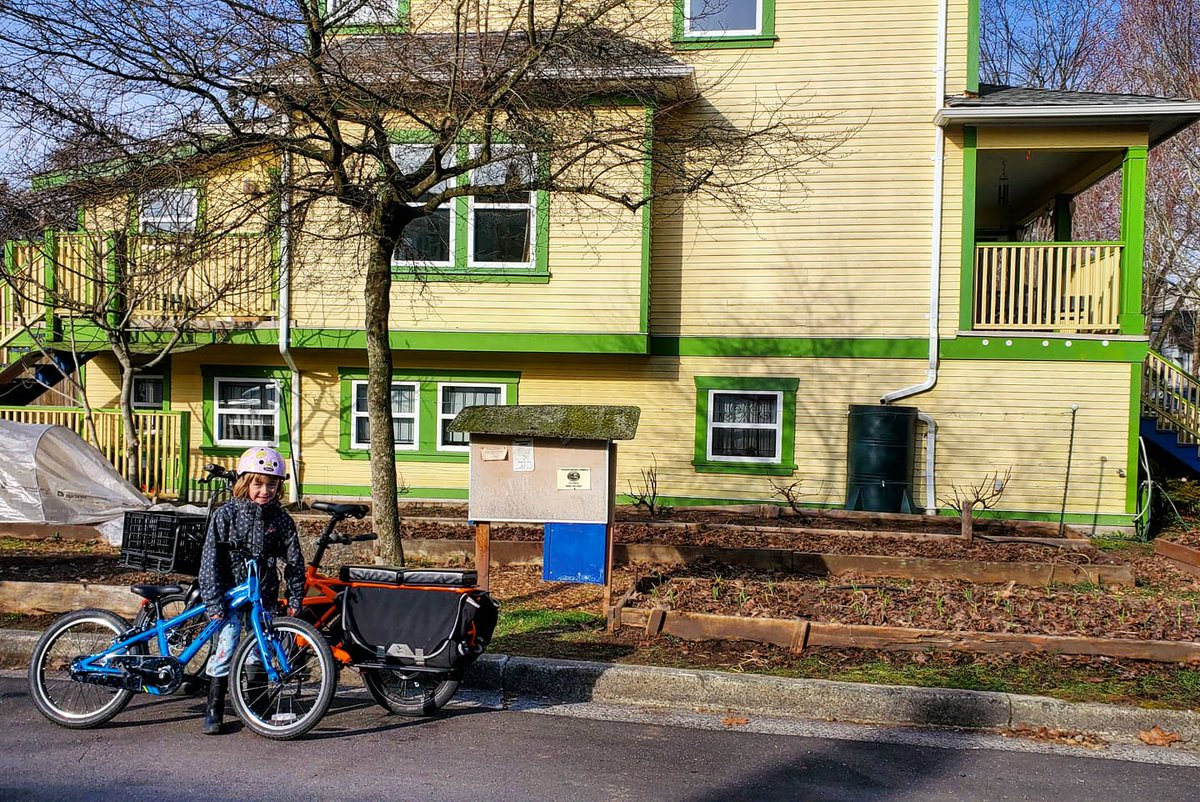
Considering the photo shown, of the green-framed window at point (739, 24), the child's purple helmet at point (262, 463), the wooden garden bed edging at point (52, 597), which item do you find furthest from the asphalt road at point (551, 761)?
the green-framed window at point (739, 24)

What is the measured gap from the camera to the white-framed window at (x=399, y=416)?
600 inches

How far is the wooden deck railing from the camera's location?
631 inches

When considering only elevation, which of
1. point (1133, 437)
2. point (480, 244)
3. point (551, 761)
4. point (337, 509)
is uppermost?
point (480, 244)

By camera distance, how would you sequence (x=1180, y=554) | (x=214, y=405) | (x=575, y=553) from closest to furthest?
1. (x=575, y=553)
2. (x=1180, y=554)
3. (x=214, y=405)

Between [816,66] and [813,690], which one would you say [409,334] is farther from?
[813,690]

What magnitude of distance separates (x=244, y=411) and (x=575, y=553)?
896 cm

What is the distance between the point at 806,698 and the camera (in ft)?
21.2

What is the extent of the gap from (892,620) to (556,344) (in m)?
7.46

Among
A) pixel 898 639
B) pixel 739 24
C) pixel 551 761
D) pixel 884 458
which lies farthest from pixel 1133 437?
pixel 551 761

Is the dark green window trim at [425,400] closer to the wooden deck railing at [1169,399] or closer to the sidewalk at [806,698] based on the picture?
the sidewalk at [806,698]

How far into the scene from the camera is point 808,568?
10.0 m

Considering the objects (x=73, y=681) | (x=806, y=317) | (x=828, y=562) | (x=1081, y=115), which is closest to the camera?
Result: (x=73, y=681)

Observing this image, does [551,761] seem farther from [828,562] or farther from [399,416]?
[399,416]

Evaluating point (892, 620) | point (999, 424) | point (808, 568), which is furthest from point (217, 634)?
point (999, 424)
